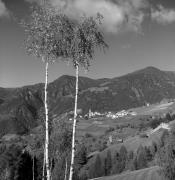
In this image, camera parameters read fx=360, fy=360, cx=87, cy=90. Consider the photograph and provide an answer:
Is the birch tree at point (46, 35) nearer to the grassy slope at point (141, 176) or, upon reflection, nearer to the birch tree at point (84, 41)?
the birch tree at point (84, 41)

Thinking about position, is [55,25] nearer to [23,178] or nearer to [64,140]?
[64,140]

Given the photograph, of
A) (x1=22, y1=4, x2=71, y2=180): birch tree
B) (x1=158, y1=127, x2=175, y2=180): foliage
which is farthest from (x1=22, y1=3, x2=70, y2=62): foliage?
(x1=158, y1=127, x2=175, y2=180): foliage

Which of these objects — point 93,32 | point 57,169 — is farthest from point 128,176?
point 93,32

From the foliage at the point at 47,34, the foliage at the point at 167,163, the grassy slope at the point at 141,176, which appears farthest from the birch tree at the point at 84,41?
the grassy slope at the point at 141,176

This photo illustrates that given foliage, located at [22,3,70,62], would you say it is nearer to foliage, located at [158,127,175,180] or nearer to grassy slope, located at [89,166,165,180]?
foliage, located at [158,127,175,180]

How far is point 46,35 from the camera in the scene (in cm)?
4053

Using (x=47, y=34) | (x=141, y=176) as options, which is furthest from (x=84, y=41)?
(x=141, y=176)

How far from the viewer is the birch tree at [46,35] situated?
40.2 meters

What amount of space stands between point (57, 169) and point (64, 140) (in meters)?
35.8

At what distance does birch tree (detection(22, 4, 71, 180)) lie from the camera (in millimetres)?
40219

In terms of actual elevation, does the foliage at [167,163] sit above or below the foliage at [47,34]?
below

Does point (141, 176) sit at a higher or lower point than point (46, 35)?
lower

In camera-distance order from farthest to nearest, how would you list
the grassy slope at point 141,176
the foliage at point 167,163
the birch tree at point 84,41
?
1. the grassy slope at point 141,176
2. the foliage at point 167,163
3. the birch tree at point 84,41

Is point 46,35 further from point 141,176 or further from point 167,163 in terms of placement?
point 141,176
